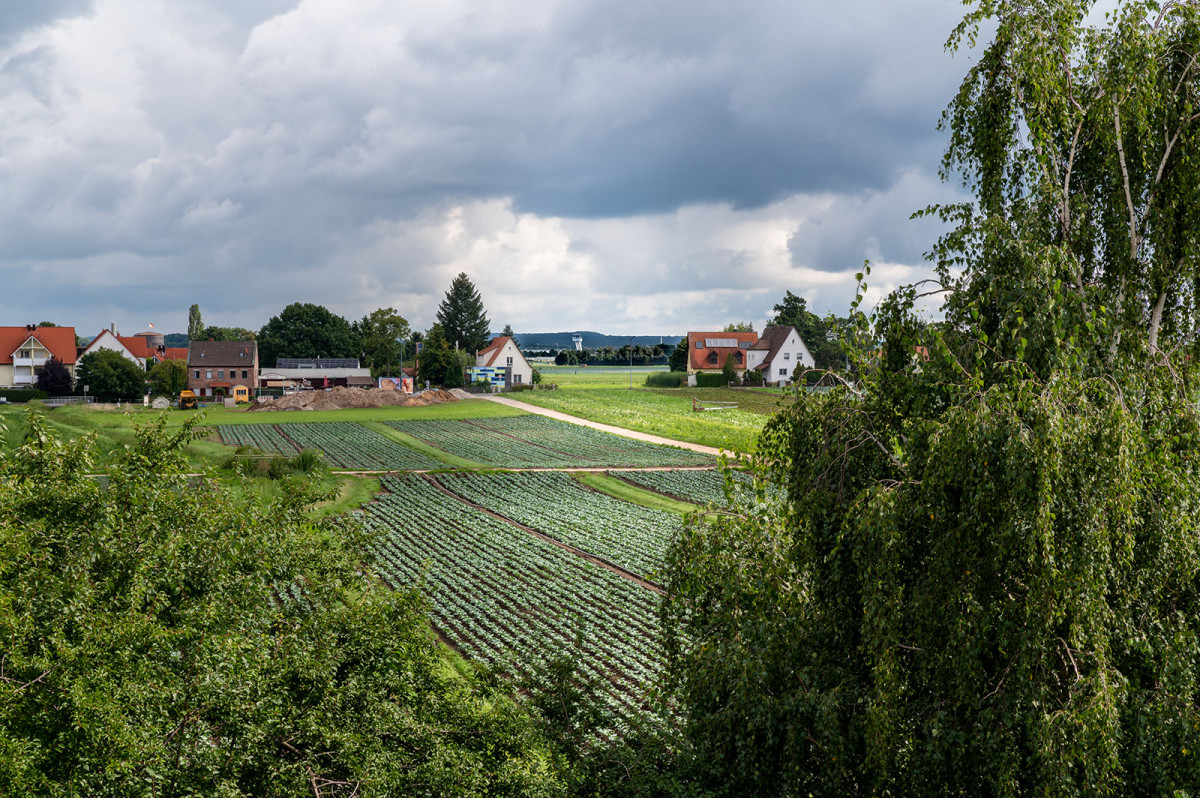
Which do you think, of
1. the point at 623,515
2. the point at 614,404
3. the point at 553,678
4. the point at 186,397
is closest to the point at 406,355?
the point at 186,397

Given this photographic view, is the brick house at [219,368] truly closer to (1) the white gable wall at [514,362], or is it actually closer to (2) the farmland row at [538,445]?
(1) the white gable wall at [514,362]

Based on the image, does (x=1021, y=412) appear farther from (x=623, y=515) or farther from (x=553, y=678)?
(x=623, y=515)

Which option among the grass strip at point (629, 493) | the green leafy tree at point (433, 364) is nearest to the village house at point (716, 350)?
the green leafy tree at point (433, 364)

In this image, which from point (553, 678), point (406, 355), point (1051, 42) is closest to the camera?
point (1051, 42)

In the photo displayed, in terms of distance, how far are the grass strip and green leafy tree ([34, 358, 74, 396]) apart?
62.1 metres

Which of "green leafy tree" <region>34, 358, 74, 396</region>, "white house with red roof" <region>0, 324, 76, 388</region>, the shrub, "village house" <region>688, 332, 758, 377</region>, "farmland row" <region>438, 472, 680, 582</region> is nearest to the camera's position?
"farmland row" <region>438, 472, 680, 582</region>

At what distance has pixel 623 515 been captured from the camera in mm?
32656

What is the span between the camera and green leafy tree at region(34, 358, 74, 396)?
7838 cm

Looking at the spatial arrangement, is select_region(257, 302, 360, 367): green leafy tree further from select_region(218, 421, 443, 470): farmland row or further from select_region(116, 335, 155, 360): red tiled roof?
select_region(218, 421, 443, 470): farmland row

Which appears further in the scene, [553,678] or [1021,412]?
[553,678]

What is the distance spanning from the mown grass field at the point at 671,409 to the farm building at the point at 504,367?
4881mm

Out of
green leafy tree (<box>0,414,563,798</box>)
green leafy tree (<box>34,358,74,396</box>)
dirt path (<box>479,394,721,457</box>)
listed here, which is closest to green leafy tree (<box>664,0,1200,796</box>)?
green leafy tree (<box>0,414,563,798</box>)

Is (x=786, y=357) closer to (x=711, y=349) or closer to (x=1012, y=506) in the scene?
(x=711, y=349)

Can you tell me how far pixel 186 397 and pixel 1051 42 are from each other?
81.7 meters
